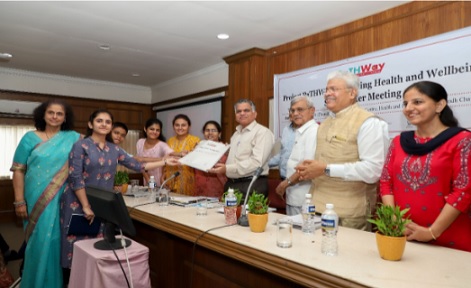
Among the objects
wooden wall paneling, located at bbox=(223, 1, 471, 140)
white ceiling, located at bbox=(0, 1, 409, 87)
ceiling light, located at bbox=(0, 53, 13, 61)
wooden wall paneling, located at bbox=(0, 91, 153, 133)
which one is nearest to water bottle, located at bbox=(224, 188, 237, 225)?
white ceiling, located at bbox=(0, 1, 409, 87)

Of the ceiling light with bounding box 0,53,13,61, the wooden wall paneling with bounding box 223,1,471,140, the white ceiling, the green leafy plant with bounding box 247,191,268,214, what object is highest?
the white ceiling

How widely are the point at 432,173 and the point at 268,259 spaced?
0.79 m

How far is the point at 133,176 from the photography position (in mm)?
6172

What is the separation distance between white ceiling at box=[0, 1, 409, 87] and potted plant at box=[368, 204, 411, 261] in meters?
2.11

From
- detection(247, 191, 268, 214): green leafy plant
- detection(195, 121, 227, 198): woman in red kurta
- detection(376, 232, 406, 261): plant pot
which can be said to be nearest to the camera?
detection(376, 232, 406, 261): plant pot

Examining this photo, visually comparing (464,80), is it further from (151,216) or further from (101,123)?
(101,123)

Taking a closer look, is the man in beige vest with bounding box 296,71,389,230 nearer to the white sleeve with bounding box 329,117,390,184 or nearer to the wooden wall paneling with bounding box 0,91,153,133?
the white sleeve with bounding box 329,117,390,184

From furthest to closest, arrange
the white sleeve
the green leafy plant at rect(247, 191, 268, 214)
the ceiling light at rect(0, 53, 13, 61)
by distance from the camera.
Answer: the ceiling light at rect(0, 53, 13, 61) → the white sleeve → the green leafy plant at rect(247, 191, 268, 214)

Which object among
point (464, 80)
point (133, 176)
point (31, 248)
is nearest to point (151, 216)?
point (31, 248)

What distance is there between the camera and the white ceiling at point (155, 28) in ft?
9.29

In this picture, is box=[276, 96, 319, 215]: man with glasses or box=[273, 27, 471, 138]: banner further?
box=[273, 27, 471, 138]: banner

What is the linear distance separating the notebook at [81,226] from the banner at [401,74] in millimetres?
2340

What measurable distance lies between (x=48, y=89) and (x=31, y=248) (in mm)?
3794

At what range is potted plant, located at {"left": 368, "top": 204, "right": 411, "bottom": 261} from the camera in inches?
45.2
